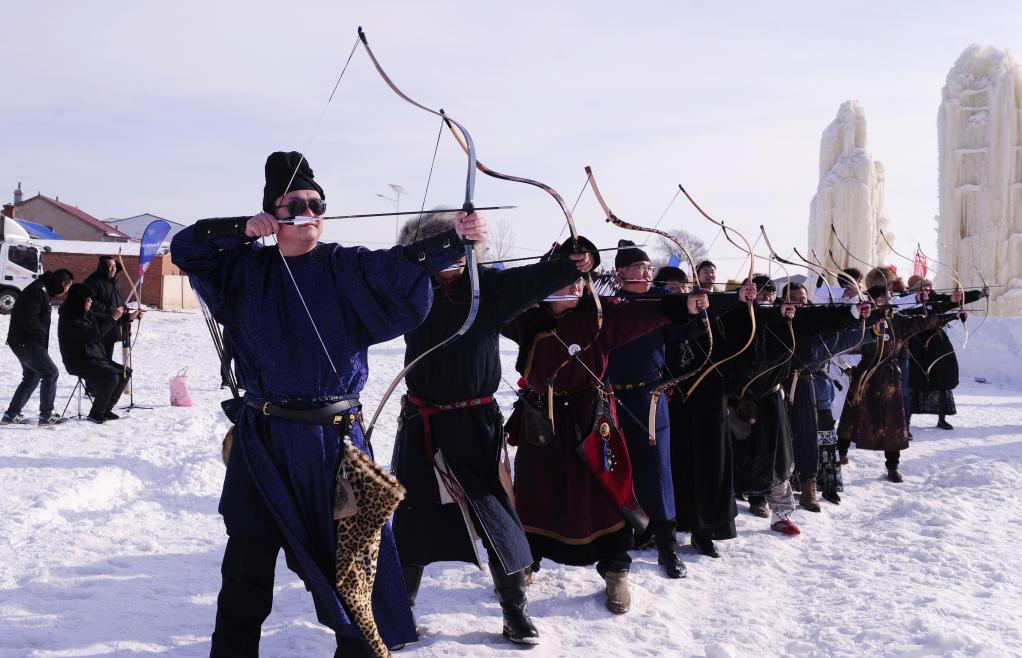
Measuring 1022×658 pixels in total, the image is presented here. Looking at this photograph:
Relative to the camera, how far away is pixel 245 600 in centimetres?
260

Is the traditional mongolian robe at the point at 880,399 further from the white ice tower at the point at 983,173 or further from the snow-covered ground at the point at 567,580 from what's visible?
the white ice tower at the point at 983,173

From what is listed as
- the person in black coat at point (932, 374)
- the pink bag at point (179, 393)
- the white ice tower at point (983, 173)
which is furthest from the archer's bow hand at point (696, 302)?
the white ice tower at point (983, 173)

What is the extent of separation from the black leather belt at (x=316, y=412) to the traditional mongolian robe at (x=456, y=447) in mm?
893

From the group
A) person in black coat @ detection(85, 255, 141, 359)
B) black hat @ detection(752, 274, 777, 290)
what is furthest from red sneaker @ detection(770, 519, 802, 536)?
person in black coat @ detection(85, 255, 141, 359)

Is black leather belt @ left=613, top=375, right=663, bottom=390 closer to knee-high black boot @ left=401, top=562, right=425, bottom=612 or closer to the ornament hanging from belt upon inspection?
the ornament hanging from belt

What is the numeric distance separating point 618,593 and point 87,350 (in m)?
6.21

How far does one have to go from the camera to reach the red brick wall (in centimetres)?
2781

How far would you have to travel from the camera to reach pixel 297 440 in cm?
262

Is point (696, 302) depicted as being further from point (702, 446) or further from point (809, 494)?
point (809, 494)

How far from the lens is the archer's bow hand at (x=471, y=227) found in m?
2.57

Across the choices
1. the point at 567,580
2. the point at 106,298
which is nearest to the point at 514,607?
the point at 567,580

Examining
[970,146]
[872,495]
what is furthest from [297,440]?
[970,146]

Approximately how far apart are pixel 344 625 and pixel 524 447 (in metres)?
1.69

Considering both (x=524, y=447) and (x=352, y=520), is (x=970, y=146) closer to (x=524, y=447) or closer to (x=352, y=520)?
(x=524, y=447)
